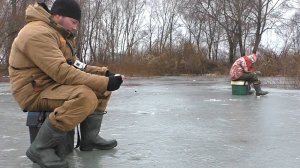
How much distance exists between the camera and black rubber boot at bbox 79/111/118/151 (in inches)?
161

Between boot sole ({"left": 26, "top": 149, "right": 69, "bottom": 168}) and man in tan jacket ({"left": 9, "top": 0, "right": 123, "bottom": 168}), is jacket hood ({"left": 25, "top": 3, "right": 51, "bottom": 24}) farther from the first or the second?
boot sole ({"left": 26, "top": 149, "right": 69, "bottom": 168})

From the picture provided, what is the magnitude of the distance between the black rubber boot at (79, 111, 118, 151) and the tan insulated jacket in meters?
0.64

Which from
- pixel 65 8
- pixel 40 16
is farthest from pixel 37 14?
pixel 65 8

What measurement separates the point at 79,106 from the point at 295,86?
13.4 m

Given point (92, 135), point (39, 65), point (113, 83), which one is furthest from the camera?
point (92, 135)

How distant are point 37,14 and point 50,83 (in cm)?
57

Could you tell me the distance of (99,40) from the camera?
49500 mm

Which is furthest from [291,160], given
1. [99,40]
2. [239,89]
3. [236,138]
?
[99,40]

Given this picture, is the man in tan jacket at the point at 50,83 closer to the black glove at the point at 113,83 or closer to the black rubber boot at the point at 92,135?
the black glove at the point at 113,83

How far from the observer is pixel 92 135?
4109mm

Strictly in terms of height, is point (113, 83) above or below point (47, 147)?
above

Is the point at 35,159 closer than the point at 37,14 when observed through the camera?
Yes

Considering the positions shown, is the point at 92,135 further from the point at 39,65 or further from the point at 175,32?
the point at 175,32

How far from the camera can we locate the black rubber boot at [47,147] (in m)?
3.40
